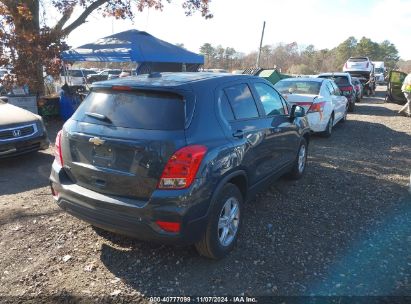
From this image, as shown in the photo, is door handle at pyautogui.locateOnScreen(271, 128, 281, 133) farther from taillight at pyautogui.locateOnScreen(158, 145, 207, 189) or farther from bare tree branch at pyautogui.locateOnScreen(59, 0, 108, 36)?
bare tree branch at pyautogui.locateOnScreen(59, 0, 108, 36)

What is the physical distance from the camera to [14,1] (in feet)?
38.0

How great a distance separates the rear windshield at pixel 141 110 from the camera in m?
3.05

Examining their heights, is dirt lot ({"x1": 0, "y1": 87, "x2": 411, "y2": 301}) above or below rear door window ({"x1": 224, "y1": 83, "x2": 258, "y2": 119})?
below

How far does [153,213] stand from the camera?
2.90m

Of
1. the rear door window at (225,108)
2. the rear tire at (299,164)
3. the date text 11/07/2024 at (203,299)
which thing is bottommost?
the date text 11/07/2024 at (203,299)

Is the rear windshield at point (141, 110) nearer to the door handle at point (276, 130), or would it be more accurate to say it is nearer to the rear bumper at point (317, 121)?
the door handle at point (276, 130)

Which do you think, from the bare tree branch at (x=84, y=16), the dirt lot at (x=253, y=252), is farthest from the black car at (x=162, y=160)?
the bare tree branch at (x=84, y=16)

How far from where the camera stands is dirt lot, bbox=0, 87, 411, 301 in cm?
312

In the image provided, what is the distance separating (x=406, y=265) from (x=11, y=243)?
4.08 meters

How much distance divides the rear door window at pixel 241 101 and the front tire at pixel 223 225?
827mm

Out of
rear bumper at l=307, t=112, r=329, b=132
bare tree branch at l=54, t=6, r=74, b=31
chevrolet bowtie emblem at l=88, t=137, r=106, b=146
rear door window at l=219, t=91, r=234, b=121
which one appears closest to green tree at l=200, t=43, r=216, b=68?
bare tree branch at l=54, t=6, r=74, b=31

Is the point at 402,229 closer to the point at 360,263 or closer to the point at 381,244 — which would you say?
the point at 381,244

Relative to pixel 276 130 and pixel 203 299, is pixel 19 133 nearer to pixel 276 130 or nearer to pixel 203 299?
pixel 276 130

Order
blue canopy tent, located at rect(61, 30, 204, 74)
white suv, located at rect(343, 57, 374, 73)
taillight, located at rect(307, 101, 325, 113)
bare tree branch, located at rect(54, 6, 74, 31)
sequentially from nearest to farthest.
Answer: taillight, located at rect(307, 101, 325, 113) < blue canopy tent, located at rect(61, 30, 204, 74) < bare tree branch, located at rect(54, 6, 74, 31) < white suv, located at rect(343, 57, 374, 73)
